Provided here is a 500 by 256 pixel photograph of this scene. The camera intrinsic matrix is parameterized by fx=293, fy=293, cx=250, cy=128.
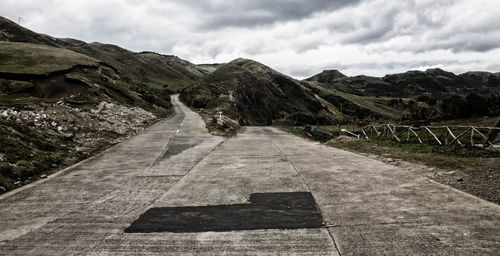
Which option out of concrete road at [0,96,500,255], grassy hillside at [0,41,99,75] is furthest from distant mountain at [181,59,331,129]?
concrete road at [0,96,500,255]

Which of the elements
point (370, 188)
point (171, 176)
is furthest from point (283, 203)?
point (171, 176)

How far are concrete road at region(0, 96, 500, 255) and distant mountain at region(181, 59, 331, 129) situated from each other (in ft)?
153

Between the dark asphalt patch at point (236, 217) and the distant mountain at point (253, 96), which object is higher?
the distant mountain at point (253, 96)

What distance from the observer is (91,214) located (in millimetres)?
6711

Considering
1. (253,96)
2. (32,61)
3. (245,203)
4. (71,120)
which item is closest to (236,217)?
(245,203)

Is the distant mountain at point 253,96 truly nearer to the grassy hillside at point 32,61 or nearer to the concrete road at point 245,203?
the grassy hillside at point 32,61

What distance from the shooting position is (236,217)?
6.25 m

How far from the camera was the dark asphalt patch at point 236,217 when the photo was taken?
18.7 ft

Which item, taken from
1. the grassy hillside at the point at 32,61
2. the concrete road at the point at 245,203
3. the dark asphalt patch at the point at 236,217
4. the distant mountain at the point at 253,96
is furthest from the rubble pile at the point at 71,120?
the distant mountain at the point at 253,96

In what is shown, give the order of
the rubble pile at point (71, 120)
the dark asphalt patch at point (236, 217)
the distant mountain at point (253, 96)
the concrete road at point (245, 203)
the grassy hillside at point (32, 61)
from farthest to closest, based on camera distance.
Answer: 1. the distant mountain at point (253, 96)
2. the grassy hillside at point (32, 61)
3. the rubble pile at point (71, 120)
4. the dark asphalt patch at point (236, 217)
5. the concrete road at point (245, 203)

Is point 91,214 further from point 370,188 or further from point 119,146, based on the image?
point 119,146

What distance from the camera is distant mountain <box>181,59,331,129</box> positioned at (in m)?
70.9

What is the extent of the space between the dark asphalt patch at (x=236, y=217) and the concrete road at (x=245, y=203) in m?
0.22

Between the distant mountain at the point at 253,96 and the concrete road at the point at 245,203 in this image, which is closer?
the concrete road at the point at 245,203
